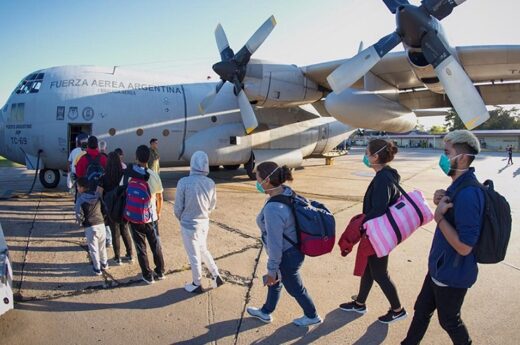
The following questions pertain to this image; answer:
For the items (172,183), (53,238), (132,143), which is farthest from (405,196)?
(172,183)

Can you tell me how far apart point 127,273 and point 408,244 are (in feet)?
15.7

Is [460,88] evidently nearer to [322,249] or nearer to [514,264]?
[514,264]

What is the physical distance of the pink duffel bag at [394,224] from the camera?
3.33 metres

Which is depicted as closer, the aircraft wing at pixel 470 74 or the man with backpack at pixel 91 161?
the man with backpack at pixel 91 161

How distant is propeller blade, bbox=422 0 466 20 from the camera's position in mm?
7336

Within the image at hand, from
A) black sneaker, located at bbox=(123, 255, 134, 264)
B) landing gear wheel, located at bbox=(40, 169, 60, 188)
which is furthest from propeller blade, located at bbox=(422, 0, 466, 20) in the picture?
landing gear wheel, located at bbox=(40, 169, 60, 188)

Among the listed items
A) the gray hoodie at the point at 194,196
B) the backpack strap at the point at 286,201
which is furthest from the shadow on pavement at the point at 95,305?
the backpack strap at the point at 286,201

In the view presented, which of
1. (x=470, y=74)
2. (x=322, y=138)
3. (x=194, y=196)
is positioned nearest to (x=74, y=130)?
(x=194, y=196)

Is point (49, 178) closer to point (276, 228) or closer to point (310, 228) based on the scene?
point (276, 228)

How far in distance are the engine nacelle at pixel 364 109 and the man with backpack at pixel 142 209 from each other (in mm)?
6295

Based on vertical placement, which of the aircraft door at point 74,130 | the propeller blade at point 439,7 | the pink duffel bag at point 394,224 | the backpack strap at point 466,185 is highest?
the propeller blade at point 439,7

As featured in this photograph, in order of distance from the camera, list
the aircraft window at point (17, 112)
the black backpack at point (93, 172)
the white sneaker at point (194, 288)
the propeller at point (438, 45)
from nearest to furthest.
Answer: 1. the white sneaker at point (194, 288)
2. the black backpack at point (93, 172)
3. the propeller at point (438, 45)
4. the aircraft window at point (17, 112)

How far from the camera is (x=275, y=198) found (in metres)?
3.32

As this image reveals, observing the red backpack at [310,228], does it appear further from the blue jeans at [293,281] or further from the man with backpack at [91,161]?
the man with backpack at [91,161]
